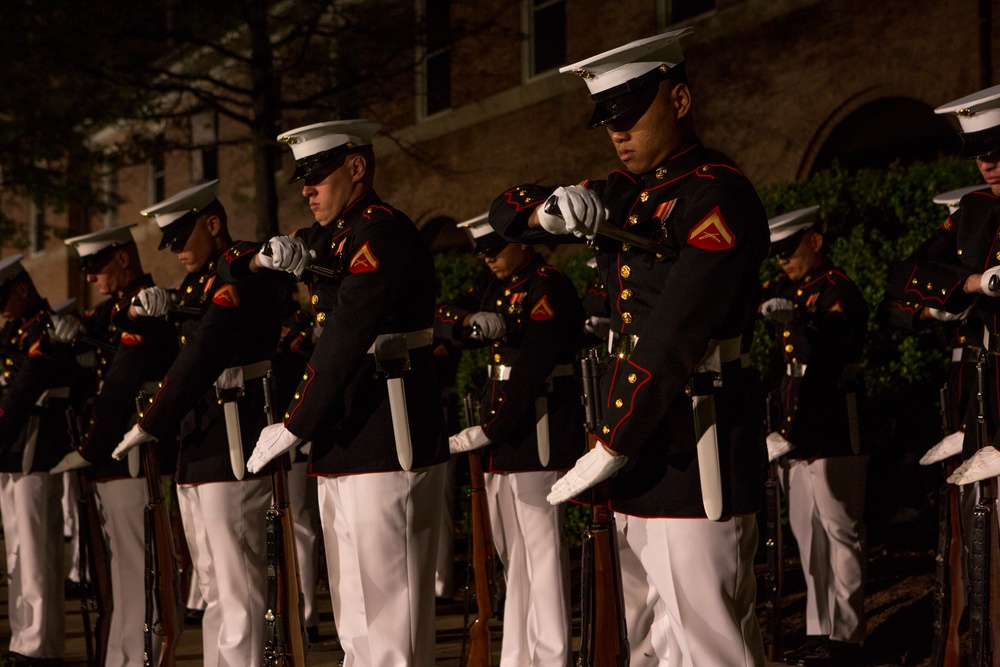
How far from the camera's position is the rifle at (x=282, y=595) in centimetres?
449

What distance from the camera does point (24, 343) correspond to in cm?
679

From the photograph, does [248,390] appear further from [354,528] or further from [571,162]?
[571,162]

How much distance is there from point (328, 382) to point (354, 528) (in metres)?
0.53

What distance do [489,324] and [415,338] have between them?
1221mm

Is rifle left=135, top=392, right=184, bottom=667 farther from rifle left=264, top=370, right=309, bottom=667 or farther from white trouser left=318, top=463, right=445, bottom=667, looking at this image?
white trouser left=318, top=463, right=445, bottom=667

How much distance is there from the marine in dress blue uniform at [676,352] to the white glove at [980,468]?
2.79 ft

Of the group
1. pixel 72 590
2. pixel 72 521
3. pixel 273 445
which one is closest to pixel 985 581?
pixel 273 445

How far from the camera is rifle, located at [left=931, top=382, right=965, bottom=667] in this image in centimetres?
483

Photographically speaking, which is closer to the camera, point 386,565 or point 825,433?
point 386,565

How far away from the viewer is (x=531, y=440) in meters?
5.52

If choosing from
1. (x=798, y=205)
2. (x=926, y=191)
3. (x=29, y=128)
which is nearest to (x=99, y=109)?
(x=29, y=128)


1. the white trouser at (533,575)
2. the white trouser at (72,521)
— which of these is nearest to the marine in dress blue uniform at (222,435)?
the white trouser at (533,575)

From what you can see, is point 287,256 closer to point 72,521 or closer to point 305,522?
point 305,522

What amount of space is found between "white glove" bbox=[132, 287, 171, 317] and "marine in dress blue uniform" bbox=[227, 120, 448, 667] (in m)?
1.09
